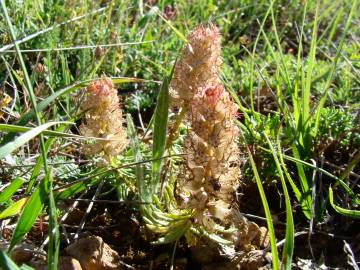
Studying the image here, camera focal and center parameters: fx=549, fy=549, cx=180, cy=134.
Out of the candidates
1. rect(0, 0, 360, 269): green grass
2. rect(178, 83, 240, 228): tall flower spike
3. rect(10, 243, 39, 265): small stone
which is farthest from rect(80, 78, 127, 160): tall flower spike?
rect(10, 243, 39, 265): small stone

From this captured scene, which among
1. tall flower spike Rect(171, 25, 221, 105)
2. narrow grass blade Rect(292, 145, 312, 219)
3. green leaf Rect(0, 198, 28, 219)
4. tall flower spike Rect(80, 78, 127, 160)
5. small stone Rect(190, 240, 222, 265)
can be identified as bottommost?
small stone Rect(190, 240, 222, 265)

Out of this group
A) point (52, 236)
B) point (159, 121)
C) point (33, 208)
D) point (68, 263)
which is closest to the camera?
point (52, 236)

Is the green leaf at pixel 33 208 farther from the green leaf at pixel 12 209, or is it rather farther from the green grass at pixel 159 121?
the green leaf at pixel 12 209

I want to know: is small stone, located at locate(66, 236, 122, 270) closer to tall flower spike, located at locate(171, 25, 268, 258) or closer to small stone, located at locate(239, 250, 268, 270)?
tall flower spike, located at locate(171, 25, 268, 258)

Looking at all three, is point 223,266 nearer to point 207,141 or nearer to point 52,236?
point 207,141

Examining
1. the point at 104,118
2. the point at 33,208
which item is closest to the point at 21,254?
the point at 33,208

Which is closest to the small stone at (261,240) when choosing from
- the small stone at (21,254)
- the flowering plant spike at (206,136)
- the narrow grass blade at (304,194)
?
the narrow grass blade at (304,194)
